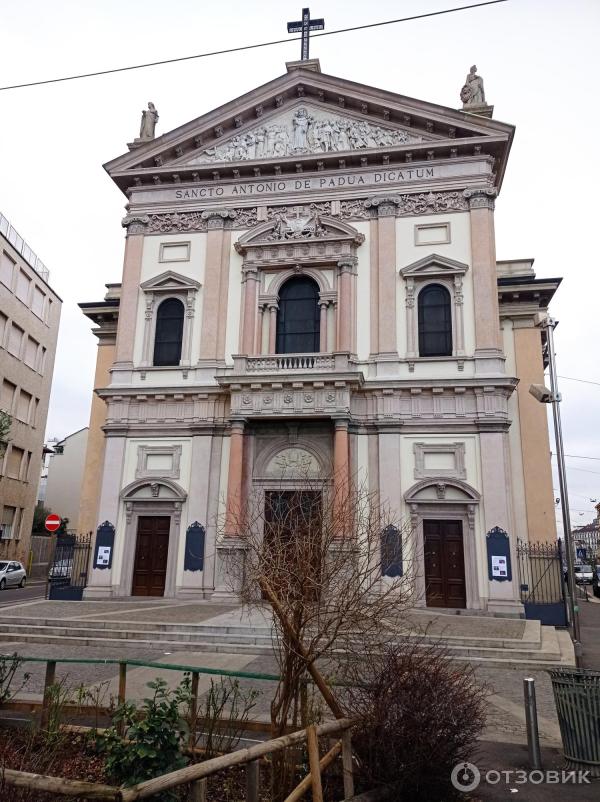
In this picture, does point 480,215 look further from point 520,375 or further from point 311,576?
point 311,576

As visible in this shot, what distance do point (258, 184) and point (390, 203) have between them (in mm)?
5466

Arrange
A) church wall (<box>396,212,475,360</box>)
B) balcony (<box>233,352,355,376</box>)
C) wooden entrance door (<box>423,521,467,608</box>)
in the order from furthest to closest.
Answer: church wall (<box>396,212,475,360</box>) < balcony (<box>233,352,355,376</box>) < wooden entrance door (<box>423,521,467,608</box>)

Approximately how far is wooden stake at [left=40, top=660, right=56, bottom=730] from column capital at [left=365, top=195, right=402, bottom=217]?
2008 centimetres

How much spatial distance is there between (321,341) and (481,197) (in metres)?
7.97

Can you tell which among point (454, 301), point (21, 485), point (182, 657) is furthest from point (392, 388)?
point (21, 485)

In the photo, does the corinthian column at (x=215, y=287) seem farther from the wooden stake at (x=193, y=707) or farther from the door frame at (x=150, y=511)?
the wooden stake at (x=193, y=707)

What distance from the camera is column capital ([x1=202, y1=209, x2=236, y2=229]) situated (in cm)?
2441

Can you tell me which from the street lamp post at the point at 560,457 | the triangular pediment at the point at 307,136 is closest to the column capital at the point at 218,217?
the triangular pediment at the point at 307,136

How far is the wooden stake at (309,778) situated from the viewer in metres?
4.30

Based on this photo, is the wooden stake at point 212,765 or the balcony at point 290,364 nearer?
the wooden stake at point 212,765

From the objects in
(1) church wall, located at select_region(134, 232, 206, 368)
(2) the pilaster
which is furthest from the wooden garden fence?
(2) the pilaster

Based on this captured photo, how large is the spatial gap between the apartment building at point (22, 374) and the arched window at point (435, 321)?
87.4ft

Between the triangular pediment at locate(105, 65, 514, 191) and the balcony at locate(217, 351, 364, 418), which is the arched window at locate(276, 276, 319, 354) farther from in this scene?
the triangular pediment at locate(105, 65, 514, 191)

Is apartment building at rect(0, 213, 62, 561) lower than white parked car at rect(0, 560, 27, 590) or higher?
higher
